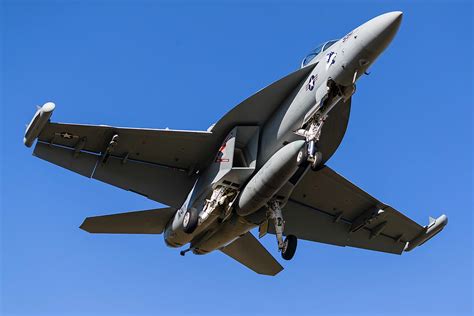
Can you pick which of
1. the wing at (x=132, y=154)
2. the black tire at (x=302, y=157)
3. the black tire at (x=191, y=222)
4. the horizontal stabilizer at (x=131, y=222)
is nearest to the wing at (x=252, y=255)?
the horizontal stabilizer at (x=131, y=222)

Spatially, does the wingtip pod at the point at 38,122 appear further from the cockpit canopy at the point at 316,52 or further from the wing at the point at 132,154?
the cockpit canopy at the point at 316,52

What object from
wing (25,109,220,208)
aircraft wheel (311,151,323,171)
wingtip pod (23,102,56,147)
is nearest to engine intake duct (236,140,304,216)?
aircraft wheel (311,151,323,171)

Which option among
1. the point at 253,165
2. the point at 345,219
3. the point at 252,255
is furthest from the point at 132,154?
the point at 345,219

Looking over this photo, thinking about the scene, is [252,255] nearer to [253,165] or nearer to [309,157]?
[253,165]

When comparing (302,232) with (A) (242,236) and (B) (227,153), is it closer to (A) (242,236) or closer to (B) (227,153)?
(A) (242,236)

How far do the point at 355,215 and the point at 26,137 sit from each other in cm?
1025

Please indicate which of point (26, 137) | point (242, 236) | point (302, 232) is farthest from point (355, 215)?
point (26, 137)

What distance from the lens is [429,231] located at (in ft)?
75.7

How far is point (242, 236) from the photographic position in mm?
22016

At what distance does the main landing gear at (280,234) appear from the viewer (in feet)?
62.2

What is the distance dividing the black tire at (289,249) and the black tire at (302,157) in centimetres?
296

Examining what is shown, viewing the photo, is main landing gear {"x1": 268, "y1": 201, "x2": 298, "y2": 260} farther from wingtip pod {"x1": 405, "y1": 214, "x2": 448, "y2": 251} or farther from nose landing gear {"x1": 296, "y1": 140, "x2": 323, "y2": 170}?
A: wingtip pod {"x1": 405, "y1": 214, "x2": 448, "y2": 251}

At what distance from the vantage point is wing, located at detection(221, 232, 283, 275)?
2238cm

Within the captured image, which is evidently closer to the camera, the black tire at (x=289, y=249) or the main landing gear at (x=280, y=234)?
the main landing gear at (x=280, y=234)
